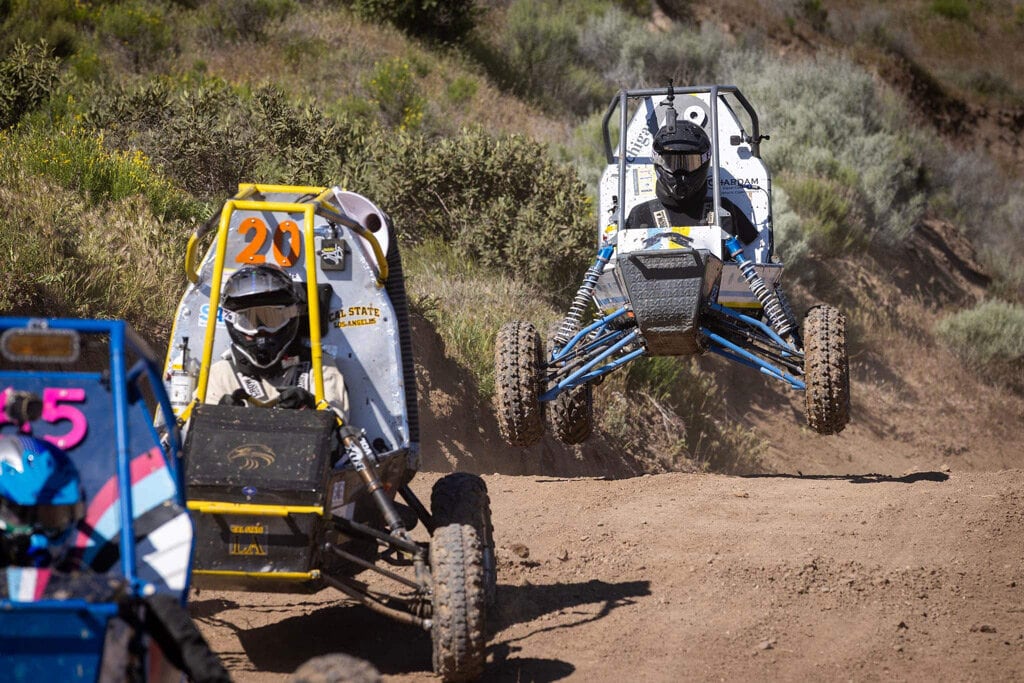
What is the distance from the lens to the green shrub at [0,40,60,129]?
14.2 metres

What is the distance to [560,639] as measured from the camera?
6418 mm

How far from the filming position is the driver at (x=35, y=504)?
13.7 feet

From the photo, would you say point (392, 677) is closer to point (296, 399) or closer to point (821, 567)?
point (296, 399)

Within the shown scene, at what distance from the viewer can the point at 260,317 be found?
637 cm

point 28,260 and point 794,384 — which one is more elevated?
point 28,260

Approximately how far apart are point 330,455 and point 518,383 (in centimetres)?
395

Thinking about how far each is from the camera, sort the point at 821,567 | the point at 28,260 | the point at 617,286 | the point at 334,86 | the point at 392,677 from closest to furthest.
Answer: the point at 392,677 → the point at 821,567 → the point at 28,260 → the point at 617,286 → the point at 334,86

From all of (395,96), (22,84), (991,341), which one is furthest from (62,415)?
(991,341)

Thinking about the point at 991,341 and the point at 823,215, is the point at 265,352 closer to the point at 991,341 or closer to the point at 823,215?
the point at 823,215

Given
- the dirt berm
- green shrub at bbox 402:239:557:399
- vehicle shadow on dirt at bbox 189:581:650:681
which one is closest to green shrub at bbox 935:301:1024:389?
green shrub at bbox 402:239:557:399

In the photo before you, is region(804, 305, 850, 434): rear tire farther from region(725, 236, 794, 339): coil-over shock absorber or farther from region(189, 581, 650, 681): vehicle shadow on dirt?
region(189, 581, 650, 681): vehicle shadow on dirt

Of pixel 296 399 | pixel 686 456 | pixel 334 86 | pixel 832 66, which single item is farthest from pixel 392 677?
pixel 832 66

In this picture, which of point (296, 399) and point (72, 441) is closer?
point (72, 441)

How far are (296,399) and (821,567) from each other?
3273 millimetres
